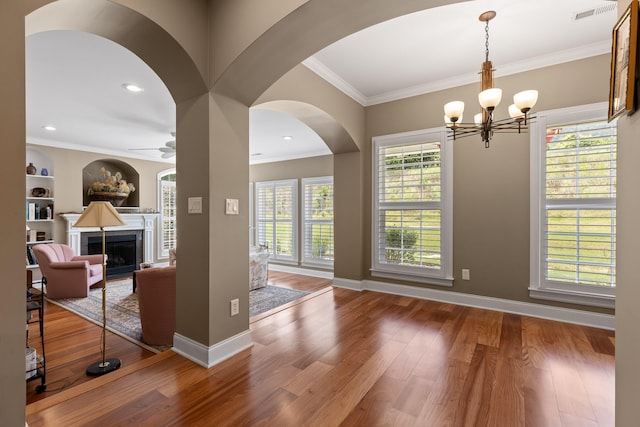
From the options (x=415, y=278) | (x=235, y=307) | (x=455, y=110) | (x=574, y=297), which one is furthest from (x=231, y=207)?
(x=574, y=297)

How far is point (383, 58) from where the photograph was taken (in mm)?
3148

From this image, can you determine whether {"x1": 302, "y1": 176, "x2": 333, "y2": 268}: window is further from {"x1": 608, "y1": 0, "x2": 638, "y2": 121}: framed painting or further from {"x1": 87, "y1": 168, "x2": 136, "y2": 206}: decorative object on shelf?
{"x1": 608, "y1": 0, "x2": 638, "y2": 121}: framed painting

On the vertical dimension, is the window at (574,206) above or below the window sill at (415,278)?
above

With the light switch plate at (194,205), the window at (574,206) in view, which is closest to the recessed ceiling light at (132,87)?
the light switch plate at (194,205)

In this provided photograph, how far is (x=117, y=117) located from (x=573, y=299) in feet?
20.7

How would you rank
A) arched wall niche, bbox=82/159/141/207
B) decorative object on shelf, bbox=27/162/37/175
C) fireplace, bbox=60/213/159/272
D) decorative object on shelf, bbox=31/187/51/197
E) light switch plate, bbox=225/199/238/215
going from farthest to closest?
arched wall niche, bbox=82/159/141/207 < fireplace, bbox=60/213/159/272 < decorative object on shelf, bbox=31/187/51/197 < decorative object on shelf, bbox=27/162/37/175 < light switch plate, bbox=225/199/238/215

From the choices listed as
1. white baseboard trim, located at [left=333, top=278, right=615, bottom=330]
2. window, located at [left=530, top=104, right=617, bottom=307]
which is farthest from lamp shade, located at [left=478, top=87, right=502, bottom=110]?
white baseboard trim, located at [left=333, top=278, right=615, bottom=330]

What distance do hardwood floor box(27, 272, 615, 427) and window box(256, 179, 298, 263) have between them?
3837 mm

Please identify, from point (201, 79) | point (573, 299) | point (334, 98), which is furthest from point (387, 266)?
point (201, 79)

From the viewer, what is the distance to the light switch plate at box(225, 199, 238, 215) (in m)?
2.35

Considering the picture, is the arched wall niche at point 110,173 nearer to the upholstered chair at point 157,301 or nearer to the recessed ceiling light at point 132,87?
the recessed ceiling light at point 132,87

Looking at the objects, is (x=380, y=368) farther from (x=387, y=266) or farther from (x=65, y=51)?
(x=65, y=51)

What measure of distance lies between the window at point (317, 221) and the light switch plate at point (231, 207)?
12.8ft

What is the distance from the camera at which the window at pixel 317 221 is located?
20.5 feet
